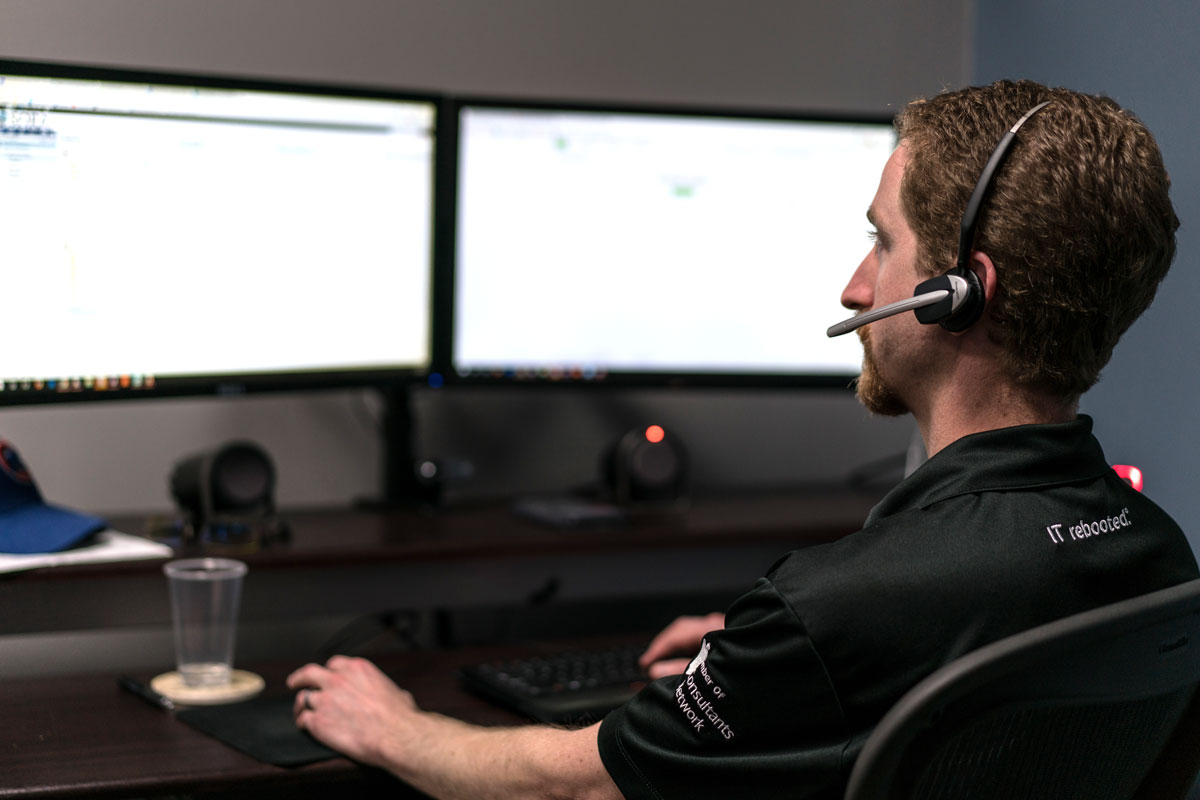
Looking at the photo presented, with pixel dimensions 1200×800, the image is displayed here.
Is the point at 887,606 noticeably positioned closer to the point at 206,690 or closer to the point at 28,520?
the point at 206,690

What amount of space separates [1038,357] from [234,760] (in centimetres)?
74

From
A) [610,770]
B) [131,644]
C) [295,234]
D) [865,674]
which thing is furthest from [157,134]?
[865,674]

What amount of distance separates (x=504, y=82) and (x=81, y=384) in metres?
0.79

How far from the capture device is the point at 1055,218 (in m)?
0.86

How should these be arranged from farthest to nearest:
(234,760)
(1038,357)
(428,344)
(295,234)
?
(428,344)
(295,234)
(234,760)
(1038,357)

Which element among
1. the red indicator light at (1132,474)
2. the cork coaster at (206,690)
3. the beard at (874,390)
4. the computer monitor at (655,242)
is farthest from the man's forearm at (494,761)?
the computer monitor at (655,242)

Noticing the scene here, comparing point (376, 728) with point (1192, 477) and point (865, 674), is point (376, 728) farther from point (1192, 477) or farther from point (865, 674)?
point (1192, 477)

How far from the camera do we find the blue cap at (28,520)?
1.35 m

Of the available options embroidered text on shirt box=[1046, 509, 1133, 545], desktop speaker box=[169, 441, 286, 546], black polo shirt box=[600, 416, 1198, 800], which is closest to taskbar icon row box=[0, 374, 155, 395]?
desktop speaker box=[169, 441, 286, 546]

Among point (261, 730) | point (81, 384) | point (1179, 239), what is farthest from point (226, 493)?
point (1179, 239)

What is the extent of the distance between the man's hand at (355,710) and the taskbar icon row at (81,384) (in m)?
0.46

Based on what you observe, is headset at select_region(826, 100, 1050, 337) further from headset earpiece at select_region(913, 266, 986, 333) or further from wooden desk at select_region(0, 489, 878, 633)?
wooden desk at select_region(0, 489, 878, 633)

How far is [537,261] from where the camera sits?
1747 millimetres

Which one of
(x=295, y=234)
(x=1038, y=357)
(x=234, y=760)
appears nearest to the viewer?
(x=1038, y=357)
